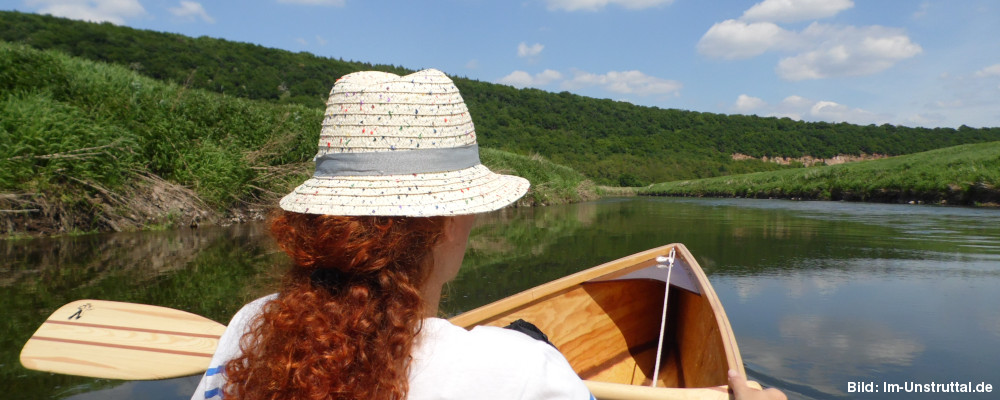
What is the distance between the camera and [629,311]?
3.39 metres

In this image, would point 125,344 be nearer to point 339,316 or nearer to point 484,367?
point 339,316

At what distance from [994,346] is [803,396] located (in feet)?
4.61

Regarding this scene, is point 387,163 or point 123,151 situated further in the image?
point 123,151

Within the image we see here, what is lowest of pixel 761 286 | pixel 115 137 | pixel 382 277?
pixel 761 286

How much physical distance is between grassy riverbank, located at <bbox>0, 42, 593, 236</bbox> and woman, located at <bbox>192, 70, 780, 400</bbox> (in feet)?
20.6

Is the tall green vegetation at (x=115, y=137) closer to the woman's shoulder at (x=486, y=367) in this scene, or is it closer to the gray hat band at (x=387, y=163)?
the gray hat band at (x=387, y=163)

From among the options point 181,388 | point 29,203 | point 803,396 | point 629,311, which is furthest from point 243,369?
point 29,203

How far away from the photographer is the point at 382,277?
86 centimetres

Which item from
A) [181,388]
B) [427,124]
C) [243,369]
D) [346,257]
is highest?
[427,124]

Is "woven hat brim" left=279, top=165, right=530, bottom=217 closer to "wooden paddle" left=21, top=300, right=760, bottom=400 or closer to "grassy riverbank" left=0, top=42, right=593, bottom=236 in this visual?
"wooden paddle" left=21, top=300, right=760, bottom=400

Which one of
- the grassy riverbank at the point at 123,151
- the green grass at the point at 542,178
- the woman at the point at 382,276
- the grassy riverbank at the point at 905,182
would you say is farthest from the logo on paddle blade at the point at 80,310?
the grassy riverbank at the point at 905,182

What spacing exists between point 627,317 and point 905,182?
1527 centimetres

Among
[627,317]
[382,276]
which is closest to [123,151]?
[627,317]

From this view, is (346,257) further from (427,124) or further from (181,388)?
(181,388)
